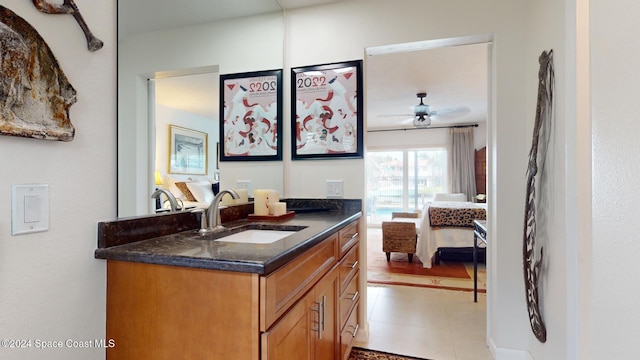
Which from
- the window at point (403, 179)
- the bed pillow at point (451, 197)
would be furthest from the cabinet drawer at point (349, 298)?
the window at point (403, 179)

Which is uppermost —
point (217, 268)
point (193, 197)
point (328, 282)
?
point (193, 197)

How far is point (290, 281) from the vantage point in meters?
0.98

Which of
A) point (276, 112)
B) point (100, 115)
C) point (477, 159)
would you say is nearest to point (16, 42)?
point (100, 115)

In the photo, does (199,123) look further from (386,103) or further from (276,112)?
(386,103)

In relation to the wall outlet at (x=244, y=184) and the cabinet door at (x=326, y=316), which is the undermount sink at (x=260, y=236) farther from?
the wall outlet at (x=244, y=184)

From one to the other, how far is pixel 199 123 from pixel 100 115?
2.41 feet

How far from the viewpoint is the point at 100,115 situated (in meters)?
0.97

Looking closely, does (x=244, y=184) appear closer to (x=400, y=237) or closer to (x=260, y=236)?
(x=260, y=236)

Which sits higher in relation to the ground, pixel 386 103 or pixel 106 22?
pixel 386 103

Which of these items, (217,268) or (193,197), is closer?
(217,268)

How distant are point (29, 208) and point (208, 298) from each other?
0.52m

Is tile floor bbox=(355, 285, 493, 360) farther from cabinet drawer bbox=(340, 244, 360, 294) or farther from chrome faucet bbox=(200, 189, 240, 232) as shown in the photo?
chrome faucet bbox=(200, 189, 240, 232)

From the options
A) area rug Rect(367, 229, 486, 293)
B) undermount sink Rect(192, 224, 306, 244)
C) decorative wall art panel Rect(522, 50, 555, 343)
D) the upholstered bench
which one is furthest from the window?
undermount sink Rect(192, 224, 306, 244)

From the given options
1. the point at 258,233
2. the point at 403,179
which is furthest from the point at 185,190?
the point at 403,179
